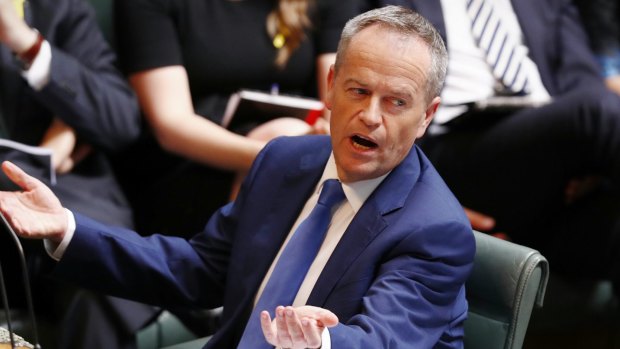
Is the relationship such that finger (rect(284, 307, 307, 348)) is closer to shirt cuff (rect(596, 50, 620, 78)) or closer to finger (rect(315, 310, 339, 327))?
finger (rect(315, 310, 339, 327))

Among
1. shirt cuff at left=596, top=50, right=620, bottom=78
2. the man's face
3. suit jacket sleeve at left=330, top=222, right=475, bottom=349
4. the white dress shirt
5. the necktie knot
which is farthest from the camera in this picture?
shirt cuff at left=596, top=50, right=620, bottom=78

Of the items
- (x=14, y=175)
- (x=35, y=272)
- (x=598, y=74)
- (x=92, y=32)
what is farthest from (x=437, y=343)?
(x=598, y=74)

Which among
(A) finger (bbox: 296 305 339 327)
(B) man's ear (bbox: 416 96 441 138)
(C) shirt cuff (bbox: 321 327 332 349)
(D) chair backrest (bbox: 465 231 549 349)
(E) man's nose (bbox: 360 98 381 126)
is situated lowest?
(D) chair backrest (bbox: 465 231 549 349)

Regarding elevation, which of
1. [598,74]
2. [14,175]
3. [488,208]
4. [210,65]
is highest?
[14,175]

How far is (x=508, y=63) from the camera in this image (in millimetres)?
3369

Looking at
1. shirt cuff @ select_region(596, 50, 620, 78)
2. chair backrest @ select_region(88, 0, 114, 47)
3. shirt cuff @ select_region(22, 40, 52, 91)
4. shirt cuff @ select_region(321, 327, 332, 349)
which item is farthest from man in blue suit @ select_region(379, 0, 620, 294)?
shirt cuff @ select_region(321, 327, 332, 349)

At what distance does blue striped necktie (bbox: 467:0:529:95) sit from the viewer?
3.36m

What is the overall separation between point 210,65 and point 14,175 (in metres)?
1.17

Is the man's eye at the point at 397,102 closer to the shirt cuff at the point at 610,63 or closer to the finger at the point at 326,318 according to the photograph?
the finger at the point at 326,318

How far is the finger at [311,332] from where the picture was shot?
1.58 meters

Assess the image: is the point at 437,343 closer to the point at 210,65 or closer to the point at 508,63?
the point at 210,65

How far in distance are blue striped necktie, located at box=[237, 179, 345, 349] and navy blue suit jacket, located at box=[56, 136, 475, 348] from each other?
0.18 feet

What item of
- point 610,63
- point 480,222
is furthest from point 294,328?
point 610,63

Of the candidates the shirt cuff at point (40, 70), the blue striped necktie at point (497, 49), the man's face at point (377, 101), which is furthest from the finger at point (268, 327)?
the blue striped necktie at point (497, 49)
